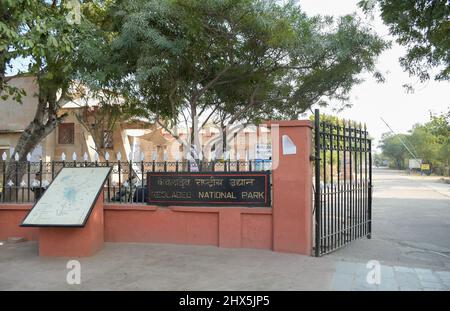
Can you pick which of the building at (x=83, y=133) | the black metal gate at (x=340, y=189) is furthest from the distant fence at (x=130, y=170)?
the building at (x=83, y=133)

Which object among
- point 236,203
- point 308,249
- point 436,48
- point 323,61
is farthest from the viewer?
point 323,61

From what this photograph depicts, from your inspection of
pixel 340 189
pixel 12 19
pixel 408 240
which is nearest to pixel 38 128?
pixel 12 19

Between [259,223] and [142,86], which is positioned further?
[142,86]

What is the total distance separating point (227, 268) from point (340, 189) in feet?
9.70

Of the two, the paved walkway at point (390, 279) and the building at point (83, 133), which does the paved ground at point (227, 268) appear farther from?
the building at point (83, 133)

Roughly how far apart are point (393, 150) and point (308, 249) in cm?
9180

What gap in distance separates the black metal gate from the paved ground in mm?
318

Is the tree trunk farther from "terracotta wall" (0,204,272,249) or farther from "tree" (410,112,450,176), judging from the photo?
"tree" (410,112,450,176)

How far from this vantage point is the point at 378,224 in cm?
1092

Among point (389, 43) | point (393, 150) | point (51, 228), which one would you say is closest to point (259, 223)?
point (51, 228)

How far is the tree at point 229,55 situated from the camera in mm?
7996

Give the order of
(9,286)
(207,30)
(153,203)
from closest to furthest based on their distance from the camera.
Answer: (9,286)
(153,203)
(207,30)

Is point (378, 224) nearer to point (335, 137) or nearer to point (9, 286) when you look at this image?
point (335, 137)

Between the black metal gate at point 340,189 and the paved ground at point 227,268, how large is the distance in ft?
1.04
